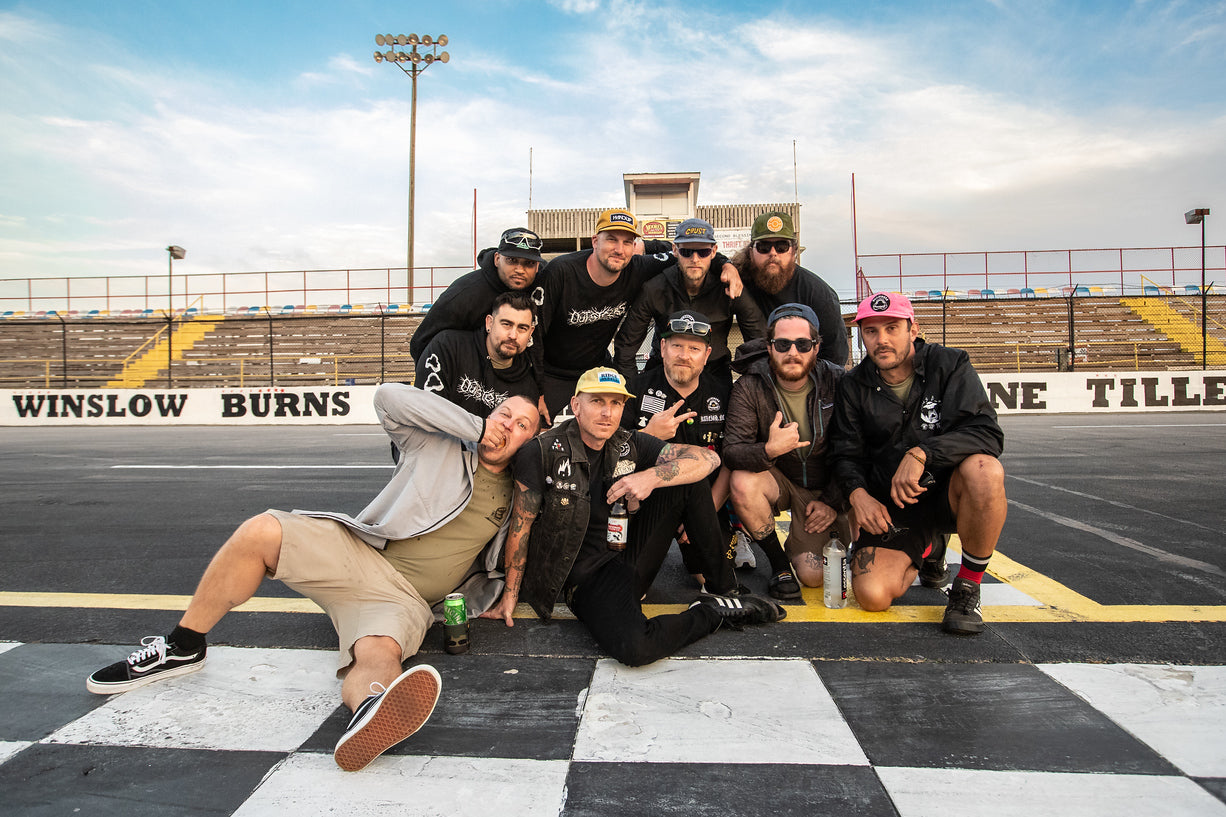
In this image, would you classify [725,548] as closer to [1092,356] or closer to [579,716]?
[579,716]

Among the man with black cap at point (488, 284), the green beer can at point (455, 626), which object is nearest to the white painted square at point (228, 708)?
the green beer can at point (455, 626)

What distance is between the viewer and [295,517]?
111 inches

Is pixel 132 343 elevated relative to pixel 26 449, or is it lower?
elevated

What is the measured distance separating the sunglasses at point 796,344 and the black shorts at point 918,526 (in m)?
0.91

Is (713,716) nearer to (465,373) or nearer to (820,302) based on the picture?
(465,373)

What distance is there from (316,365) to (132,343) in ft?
27.3

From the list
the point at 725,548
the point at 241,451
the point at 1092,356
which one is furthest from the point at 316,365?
the point at 1092,356

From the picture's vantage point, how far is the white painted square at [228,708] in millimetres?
2248

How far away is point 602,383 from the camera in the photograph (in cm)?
320

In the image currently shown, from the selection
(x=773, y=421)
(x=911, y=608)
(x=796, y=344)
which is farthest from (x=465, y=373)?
(x=911, y=608)

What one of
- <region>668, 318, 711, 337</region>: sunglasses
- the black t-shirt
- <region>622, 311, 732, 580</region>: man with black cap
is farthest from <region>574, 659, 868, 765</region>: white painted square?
<region>668, 318, 711, 337</region>: sunglasses

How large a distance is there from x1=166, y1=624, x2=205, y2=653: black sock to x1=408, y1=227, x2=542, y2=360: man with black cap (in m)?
2.09

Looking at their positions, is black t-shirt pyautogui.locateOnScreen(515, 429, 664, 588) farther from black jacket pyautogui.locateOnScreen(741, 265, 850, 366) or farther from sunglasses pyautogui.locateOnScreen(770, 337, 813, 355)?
black jacket pyautogui.locateOnScreen(741, 265, 850, 366)

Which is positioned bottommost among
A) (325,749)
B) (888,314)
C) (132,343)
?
(325,749)
